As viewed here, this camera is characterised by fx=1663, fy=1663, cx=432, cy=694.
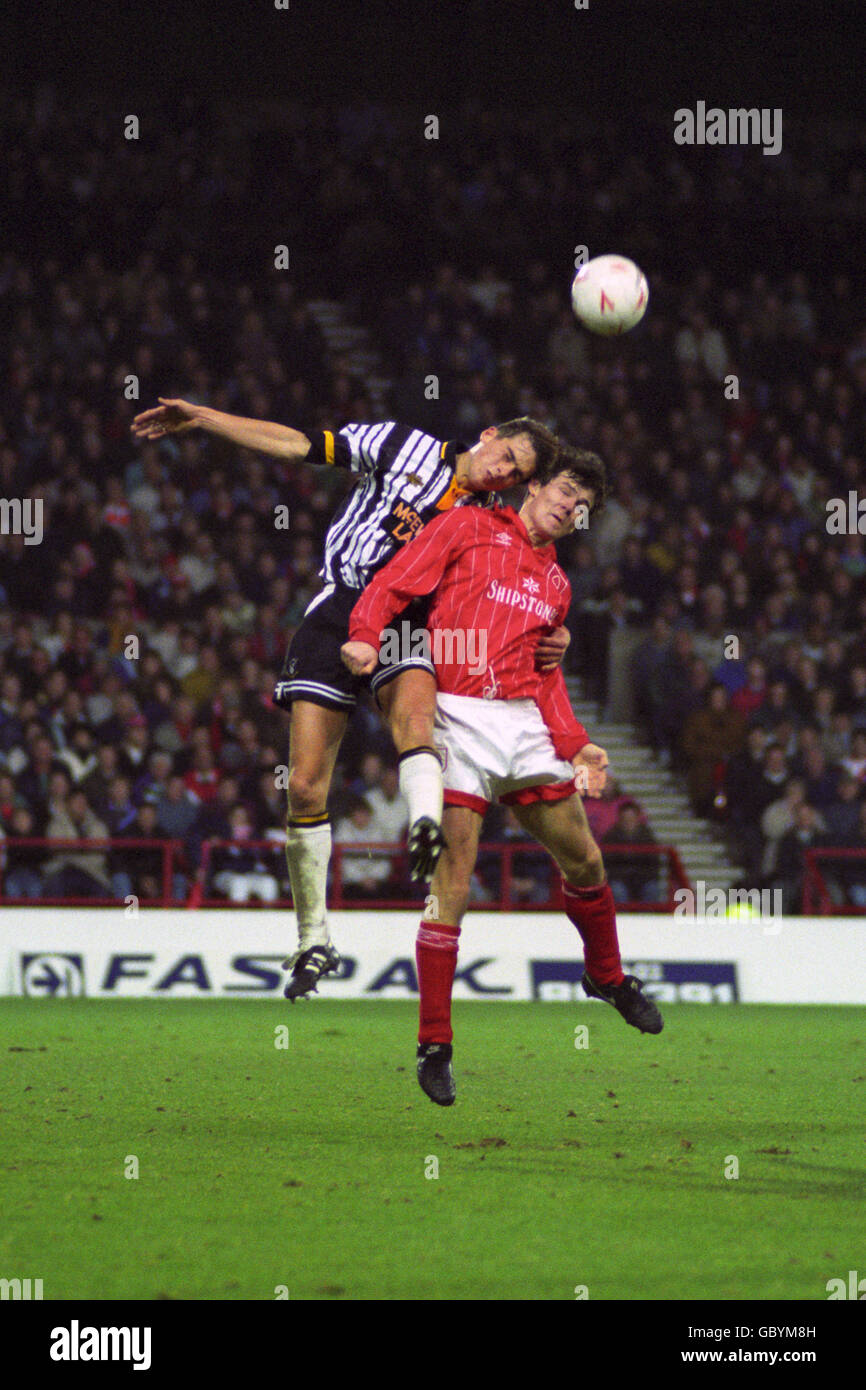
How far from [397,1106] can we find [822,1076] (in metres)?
2.25

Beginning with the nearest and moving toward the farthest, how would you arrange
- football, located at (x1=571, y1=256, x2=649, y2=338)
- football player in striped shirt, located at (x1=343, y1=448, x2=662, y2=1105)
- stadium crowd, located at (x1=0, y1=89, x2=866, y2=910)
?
football player in striped shirt, located at (x1=343, y1=448, x2=662, y2=1105)
football, located at (x1=571, y1=256, x2=649, y2=338)
stadium crowd, located at (x1=0, y1=89, x2=866, y2=910)

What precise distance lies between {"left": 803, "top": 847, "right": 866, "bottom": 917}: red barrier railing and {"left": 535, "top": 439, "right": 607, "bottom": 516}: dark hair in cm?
709

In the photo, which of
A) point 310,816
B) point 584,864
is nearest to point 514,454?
point 584,864

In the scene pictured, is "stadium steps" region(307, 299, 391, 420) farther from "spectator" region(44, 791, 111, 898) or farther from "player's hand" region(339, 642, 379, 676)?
"player's hand" region(339, 642, 379, 676)

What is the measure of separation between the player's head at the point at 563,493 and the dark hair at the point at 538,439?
23 millimetres

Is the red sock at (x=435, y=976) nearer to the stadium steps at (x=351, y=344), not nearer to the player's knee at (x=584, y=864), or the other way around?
the player's knee at (x=584, y=864)

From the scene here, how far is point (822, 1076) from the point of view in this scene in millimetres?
7602

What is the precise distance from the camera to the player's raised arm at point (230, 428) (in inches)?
255

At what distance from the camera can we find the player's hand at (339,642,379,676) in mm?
5770

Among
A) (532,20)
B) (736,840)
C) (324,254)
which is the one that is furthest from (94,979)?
(532,20)

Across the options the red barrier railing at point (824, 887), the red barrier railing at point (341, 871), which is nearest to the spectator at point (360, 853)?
the red barrier railing at point (341, 871)

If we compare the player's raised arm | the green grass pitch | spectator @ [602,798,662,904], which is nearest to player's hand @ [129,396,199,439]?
the player's raised arm

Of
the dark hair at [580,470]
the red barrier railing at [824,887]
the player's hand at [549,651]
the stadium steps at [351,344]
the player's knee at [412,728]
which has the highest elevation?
the stadium steps at [351,344]

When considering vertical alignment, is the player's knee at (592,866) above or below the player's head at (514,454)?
below
